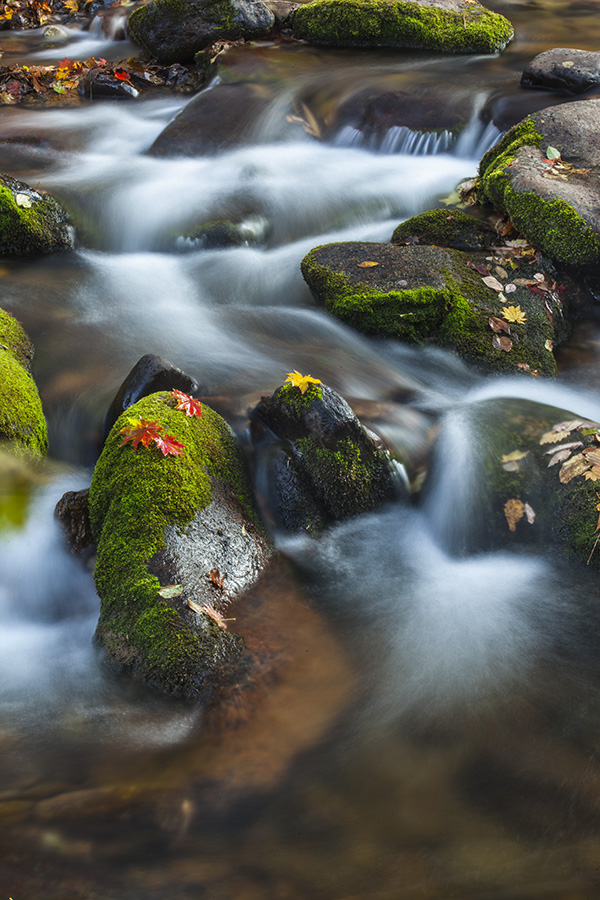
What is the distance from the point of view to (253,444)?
4523 mm

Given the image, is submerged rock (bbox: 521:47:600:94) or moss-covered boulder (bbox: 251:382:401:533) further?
submerged rock (bbox: 521:47:600:94)

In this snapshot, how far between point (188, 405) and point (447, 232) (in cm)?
366

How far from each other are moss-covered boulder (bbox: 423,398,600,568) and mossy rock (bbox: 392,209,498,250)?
2415 millimetres

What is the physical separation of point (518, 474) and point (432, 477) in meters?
0.56

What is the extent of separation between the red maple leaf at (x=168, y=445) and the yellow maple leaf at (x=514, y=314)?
10.8 ft

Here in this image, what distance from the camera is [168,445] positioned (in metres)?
3.88

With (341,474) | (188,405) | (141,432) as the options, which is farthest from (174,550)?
(341,474)

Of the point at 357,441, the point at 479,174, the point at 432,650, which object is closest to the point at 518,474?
the point at 357,441

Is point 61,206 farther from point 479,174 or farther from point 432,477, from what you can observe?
point 432,477

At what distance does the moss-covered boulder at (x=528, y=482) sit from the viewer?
4.16 meters

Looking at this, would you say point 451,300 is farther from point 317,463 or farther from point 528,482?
point 317,463

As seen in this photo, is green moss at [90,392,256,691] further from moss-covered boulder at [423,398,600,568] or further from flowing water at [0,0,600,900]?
moss-covered boulder at [423,398,600,568]

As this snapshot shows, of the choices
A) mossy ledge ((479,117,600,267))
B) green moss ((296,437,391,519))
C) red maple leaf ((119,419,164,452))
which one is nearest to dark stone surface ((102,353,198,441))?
red maple leaf ((119,419,164,452))

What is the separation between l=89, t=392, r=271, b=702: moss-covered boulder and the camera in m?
3.24
